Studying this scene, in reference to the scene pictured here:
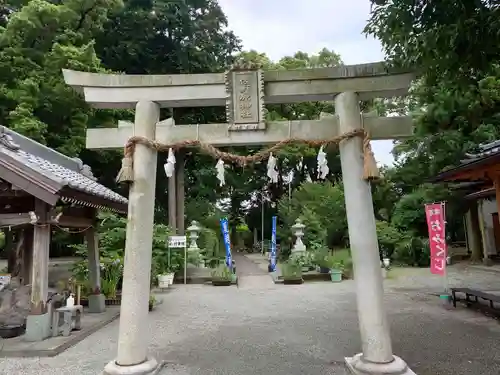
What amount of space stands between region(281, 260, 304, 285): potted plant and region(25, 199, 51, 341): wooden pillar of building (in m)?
9.13

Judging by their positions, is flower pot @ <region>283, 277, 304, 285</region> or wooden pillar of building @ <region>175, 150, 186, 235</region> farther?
wooden pillar of building @ <region>175, 150, 186, 235</region>

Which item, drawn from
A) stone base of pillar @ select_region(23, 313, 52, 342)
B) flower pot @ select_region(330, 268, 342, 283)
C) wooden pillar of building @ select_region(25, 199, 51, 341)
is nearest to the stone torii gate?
wooden pillar of building @ select_region(25, 199, 51, 341)

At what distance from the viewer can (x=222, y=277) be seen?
47.5ft

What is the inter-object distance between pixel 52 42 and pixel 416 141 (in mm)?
16376

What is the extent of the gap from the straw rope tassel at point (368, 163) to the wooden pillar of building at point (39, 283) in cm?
541

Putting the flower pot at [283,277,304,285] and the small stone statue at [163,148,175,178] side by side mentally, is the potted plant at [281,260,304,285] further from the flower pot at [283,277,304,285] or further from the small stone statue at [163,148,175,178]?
the small stone statue at [163,148,175,178]

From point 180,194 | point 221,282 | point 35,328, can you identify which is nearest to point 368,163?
point 35,328

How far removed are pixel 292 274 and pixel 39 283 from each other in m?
9.59

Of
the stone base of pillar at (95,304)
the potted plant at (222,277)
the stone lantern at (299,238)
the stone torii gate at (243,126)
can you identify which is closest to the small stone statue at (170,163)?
the stone torii gate at (243,126)

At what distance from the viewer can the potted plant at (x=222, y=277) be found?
47.0 ft

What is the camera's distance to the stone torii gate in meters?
4.58

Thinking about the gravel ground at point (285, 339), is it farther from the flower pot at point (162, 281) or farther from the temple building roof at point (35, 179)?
the flower pot at point (162, 281)

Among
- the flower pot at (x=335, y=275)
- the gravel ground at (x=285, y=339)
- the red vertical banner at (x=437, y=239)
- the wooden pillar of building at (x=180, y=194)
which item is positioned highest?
the wooden pillar of building at (x=180, y=194)

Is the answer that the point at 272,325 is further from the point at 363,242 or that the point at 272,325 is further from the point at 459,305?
the point at 459,305
